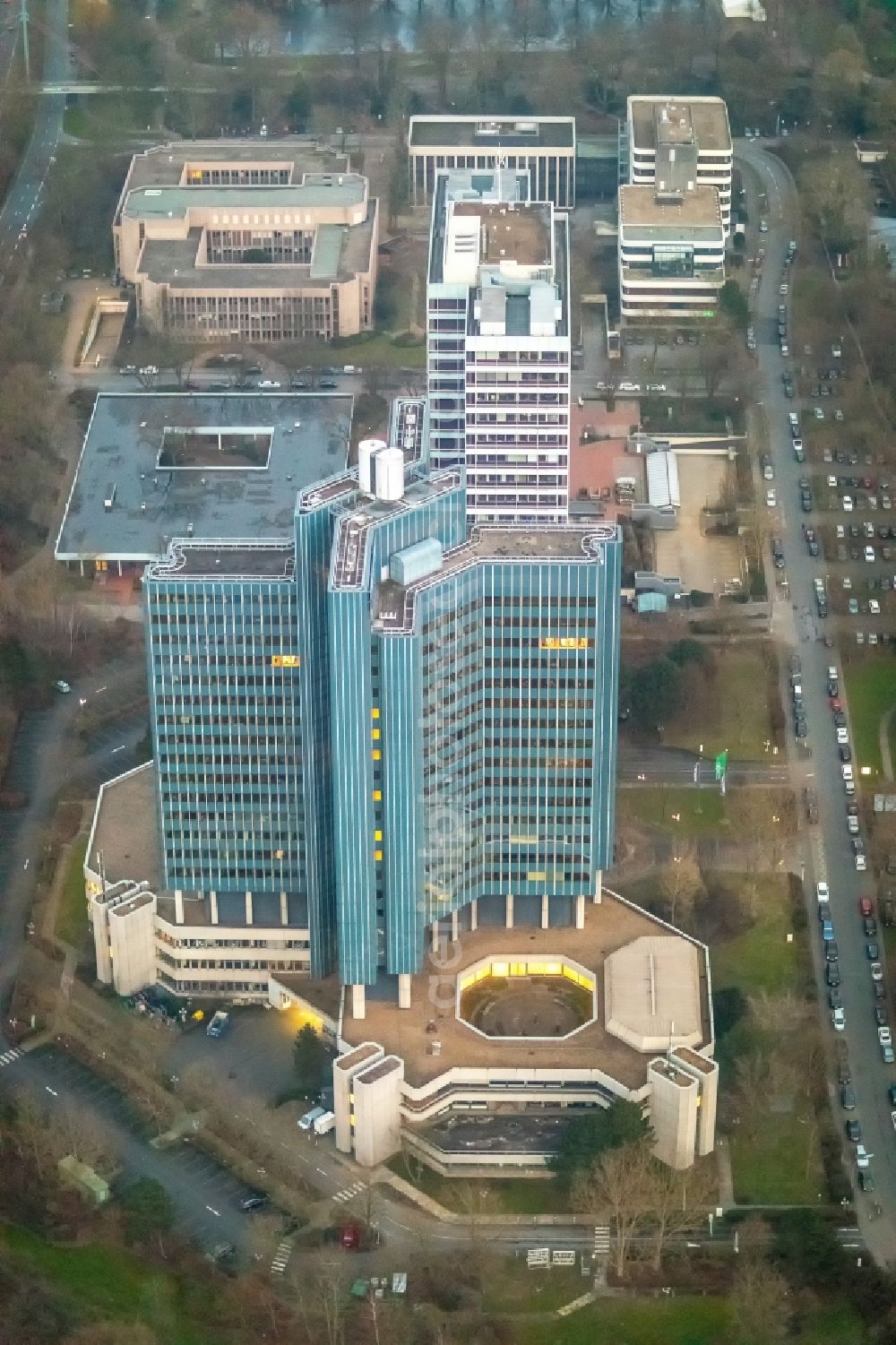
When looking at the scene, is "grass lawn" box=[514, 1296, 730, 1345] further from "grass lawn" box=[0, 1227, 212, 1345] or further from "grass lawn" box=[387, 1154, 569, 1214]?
"grass lawn" box=[0, 1227, 212, 1345]

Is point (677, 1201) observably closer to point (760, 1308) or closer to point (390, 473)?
point (760, 1308)

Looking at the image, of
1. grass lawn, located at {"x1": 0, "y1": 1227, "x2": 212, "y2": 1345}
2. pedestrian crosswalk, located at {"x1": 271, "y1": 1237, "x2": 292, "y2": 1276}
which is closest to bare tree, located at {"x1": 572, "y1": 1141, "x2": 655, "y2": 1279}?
pedestrian crosswalk, located at {"x1": 271, "y1": 1237, "x2": 292, "y2": 1276}

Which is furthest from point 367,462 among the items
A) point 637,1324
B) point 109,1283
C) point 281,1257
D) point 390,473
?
point 637,1324

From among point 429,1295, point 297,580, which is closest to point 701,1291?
point 429,1295

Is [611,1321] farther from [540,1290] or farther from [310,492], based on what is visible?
[310,492]

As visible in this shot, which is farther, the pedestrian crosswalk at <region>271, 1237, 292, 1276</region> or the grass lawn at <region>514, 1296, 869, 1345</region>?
the pedestrian crosswalk at <region>271, 1237, 292, 1276</region>

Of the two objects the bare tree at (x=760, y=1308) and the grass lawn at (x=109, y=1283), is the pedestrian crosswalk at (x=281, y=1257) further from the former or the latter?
the bare tree at (x=760, y=1308)
